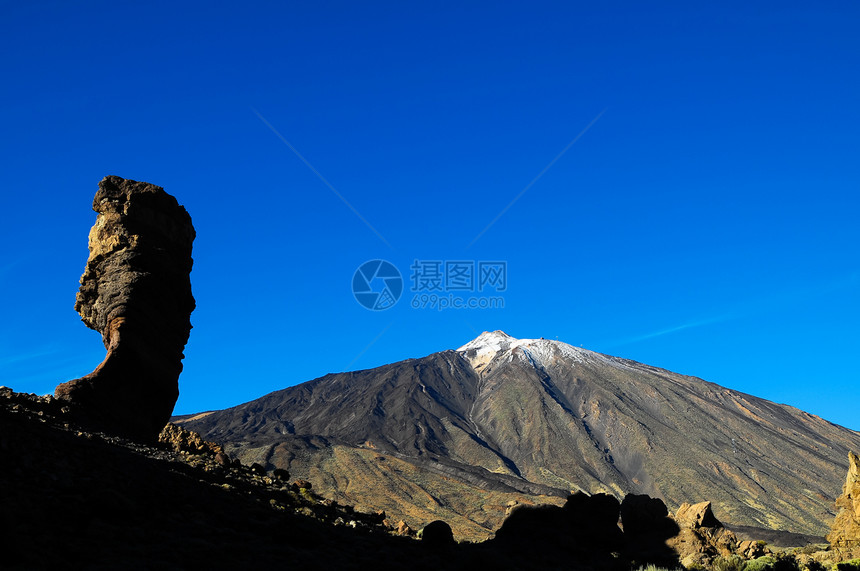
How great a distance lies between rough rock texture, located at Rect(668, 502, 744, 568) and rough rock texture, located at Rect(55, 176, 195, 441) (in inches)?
678

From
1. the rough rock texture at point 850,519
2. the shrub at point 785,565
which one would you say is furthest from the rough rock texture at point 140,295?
the rough rock texture at point 850,519

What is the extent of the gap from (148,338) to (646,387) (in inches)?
5758

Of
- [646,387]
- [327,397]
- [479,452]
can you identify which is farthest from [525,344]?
[479,452]

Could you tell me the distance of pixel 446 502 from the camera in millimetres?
70688

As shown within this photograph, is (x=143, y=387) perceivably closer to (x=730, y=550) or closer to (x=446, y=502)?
(x=730, y=550)

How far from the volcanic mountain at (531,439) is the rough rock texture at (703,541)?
37755 millimetres

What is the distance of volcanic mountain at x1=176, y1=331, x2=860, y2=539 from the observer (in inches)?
3189

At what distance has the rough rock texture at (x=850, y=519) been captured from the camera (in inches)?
780

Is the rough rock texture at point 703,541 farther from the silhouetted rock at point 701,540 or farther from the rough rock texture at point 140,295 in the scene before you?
the rough rock texture at point 140,295

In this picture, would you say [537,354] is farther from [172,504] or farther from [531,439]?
[172,504]

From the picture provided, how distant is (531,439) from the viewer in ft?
412

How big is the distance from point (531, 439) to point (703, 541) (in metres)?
111

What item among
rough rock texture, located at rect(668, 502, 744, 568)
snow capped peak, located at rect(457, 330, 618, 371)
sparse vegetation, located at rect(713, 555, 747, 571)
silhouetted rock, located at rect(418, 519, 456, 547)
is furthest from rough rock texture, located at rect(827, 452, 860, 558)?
snow capped peak, located at rect(457, 330, 618, 371)

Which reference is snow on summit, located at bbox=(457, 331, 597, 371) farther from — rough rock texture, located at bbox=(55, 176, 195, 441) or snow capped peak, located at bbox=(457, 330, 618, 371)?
rough rock texture, located at bbox=(55, 176, 195, 441)
